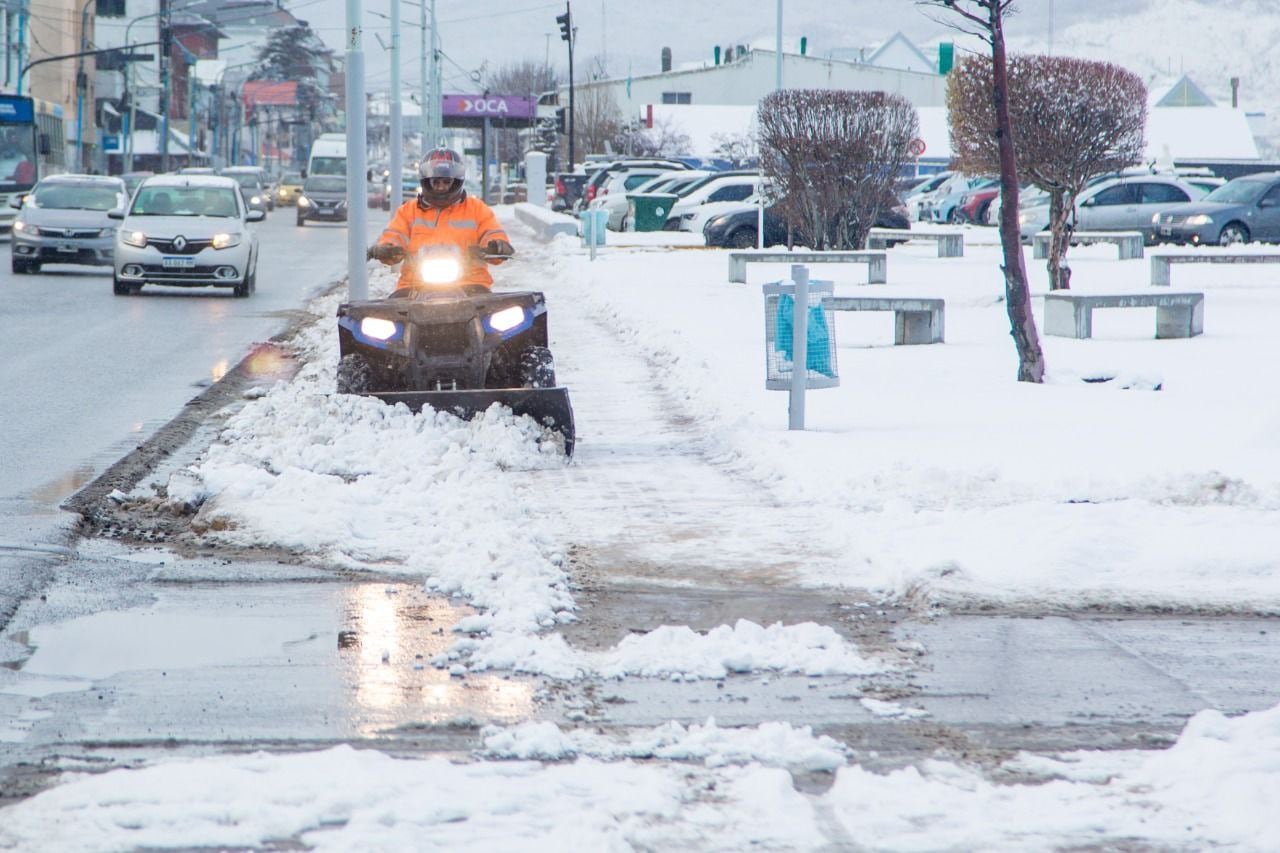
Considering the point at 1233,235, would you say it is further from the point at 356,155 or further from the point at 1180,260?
the point at 356,155

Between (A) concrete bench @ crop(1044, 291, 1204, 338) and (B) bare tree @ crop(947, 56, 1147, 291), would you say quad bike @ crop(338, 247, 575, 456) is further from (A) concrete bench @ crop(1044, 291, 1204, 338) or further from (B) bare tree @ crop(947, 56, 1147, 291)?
(B) bare tree @ crop(947, 56, 1147, 291)

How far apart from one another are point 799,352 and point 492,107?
242ft

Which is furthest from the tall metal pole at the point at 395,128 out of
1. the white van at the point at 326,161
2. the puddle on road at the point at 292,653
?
the white van at the point at 326,161

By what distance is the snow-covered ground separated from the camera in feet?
13.3

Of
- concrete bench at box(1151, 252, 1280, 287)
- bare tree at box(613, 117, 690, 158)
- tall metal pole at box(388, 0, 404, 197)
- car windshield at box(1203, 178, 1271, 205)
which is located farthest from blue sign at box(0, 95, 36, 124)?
bare tree at box(613, 117, 690, 158)

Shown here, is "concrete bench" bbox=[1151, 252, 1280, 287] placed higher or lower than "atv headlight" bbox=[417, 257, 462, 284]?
lower

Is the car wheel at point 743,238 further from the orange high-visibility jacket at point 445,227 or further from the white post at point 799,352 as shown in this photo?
the orange high-visibility jacket at point 445,227

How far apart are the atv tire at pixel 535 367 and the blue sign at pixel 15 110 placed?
3141 cm

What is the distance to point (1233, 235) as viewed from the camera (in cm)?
3197

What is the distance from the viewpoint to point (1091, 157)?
20.6m

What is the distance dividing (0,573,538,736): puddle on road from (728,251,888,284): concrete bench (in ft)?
→ 57.0

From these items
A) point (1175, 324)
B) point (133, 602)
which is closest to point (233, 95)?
point (1175, 324)

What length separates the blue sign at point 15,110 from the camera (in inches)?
1506

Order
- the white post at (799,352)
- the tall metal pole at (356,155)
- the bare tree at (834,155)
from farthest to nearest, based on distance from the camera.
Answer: the bare tree at (834,155)
the tall metal pole at (356,155)
the white post at (799,352)
